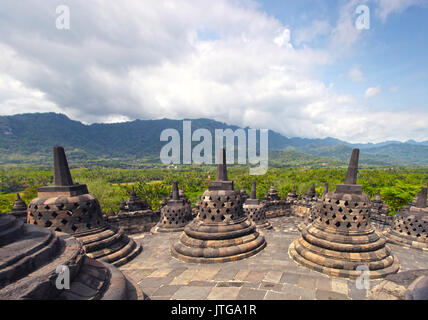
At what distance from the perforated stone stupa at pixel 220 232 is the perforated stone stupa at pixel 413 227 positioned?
7436mm

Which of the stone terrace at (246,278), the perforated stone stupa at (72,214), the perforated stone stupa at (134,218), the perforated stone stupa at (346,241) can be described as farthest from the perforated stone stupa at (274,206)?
the perforated stone stupa at (72,214)

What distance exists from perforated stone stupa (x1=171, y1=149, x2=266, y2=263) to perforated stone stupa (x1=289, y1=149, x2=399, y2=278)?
2.05 m

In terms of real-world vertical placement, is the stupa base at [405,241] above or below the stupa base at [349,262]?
below

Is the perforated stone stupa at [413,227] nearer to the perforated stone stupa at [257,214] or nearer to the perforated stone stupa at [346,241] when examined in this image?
the perforated stone stupa at [346,241]

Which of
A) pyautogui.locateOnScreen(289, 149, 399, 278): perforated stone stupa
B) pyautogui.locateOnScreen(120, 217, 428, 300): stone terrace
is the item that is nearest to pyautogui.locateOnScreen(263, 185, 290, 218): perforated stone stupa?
pyautogui.locateOnScreen(120, 217, 428, 300): stone terrace

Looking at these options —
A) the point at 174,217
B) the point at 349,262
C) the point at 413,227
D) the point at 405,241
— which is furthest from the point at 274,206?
the point at 349,262

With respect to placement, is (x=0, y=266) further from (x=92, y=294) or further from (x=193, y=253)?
(x=193, y=253)

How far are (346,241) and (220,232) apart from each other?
4747 millimetres

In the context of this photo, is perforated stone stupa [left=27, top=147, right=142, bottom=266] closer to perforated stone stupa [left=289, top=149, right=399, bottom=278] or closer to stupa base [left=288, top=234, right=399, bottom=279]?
stupa base [left=288, top=234, right=399, bottom=279]

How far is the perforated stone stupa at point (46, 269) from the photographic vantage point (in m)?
2.67

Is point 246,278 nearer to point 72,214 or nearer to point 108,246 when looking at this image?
point 108,246
